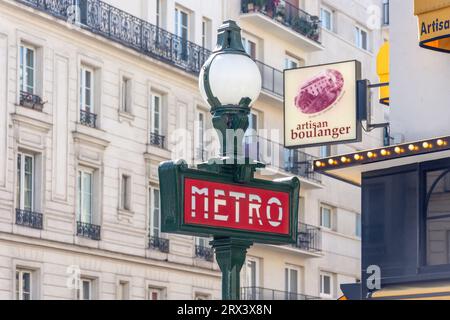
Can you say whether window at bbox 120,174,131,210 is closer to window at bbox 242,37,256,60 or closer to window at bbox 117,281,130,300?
window at bbox 117,281,130,300

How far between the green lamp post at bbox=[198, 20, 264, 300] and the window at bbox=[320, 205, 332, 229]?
3919cm

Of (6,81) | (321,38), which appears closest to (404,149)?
(6,81)

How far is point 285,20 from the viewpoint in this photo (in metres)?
46.1

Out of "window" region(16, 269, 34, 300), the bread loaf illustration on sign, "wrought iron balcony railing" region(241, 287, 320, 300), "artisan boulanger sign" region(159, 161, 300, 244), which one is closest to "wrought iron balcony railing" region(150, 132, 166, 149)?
"wrought iron balcony railing" region(241, 287, 320, 300)

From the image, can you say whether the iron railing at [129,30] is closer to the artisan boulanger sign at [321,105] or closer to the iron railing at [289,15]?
the iron railing at [289,15]

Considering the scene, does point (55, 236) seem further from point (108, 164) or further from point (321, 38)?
point (321, 38)

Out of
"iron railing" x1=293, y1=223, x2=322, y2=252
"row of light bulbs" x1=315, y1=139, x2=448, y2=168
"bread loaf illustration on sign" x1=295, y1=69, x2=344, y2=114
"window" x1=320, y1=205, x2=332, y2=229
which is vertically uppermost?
"window" x1=320, y1=205, x2=332, y2=229

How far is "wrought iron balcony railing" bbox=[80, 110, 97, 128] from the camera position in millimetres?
36500

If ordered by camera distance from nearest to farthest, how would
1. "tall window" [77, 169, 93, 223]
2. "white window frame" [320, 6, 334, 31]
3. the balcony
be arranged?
"tall window" [77, 169, 93, 223], the balcony, "white window frame" [320, 6, 334, 31]

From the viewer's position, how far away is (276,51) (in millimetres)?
46188

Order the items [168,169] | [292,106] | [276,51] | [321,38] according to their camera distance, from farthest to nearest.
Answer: [321,38]
[276,51]
[292,106]
[168,169]

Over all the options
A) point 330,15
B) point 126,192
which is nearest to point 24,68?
point 126,192

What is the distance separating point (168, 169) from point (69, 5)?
27514mm

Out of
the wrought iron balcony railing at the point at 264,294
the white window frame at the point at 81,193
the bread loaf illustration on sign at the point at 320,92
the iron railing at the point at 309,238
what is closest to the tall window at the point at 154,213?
the white window frame at the point at 81,193
